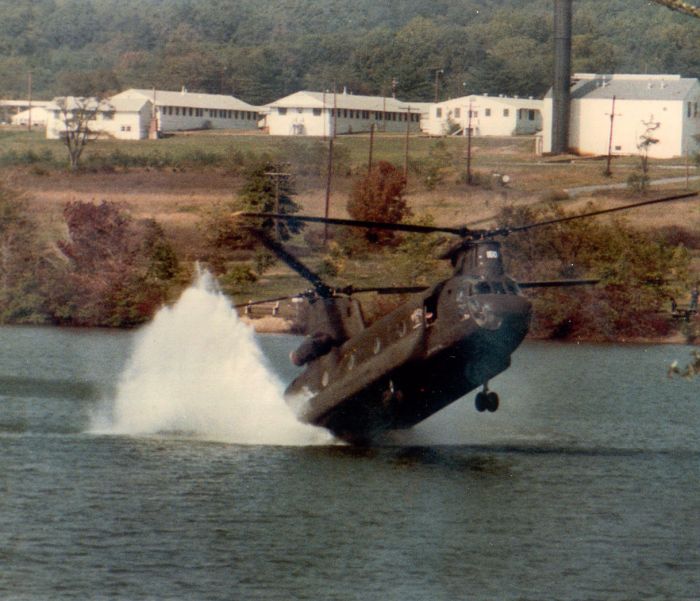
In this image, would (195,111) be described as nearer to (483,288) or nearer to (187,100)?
(187,100)

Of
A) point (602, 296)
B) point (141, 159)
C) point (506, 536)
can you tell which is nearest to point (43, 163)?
point (141, 159)

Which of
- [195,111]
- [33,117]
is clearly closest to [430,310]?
[195,111]

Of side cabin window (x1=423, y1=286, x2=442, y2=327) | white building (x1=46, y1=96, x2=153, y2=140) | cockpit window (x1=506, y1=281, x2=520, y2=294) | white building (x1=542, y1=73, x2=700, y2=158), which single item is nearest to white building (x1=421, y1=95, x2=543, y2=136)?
white building (x1=542, y1=73, x2=700, y2=158)

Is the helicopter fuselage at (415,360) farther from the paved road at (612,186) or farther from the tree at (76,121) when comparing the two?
the tree at (76,121)

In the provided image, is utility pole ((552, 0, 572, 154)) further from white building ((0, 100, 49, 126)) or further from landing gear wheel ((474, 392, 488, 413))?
landing gear wheel ((474, 392, 488, 413))

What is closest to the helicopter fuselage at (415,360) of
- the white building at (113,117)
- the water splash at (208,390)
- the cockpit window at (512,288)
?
the cockpit window at (512,288)

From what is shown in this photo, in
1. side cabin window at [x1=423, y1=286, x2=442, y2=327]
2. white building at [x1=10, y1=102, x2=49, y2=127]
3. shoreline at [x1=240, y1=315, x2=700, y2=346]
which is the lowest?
shoreline at [x1=240, y1=315, x2=700, y2=346]
